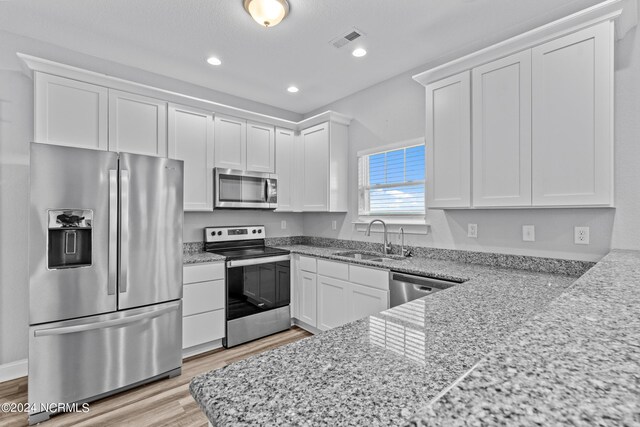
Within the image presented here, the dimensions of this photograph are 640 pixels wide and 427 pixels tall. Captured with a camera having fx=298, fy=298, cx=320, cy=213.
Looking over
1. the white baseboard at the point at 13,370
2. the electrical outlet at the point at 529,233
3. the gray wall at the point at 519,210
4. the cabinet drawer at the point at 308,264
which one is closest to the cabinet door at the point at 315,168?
the gray wall at the point at 519,210

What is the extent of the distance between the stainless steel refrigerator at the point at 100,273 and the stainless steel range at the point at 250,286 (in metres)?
0.61

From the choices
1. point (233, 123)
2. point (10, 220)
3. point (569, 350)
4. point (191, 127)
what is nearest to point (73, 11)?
point (191, 127)

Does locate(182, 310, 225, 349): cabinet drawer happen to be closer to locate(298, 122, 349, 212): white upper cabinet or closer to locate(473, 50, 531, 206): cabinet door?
locate(298, 122, 349, 212): white upper cabinet

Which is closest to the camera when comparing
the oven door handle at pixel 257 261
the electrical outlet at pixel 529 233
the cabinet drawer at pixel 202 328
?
the electrical outlet at pixel 529 233

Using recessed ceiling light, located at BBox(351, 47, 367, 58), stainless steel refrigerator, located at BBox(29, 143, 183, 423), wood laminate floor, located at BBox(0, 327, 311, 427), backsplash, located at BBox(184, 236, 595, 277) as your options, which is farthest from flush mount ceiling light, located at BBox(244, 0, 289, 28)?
wood laminate floor, located at BBox(0, 327, 311, 427)

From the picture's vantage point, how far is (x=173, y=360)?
253 centimetres

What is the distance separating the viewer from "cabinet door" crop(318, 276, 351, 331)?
9.68ft

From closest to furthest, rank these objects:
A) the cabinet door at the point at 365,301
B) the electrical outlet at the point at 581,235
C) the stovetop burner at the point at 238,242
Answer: the electrical outlet at the point at 581,235, the cabinet door at the point at 365,301, the stovetop burner at the point at 238,242

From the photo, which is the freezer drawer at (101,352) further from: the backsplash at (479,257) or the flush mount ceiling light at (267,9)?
the flush mount ceiling light at (267,9)

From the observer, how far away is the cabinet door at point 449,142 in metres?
2.37

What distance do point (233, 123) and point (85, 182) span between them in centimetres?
170

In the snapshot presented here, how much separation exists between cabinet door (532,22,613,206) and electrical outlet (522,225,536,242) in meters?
0.36

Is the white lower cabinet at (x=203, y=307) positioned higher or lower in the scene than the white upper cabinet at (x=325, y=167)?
lower

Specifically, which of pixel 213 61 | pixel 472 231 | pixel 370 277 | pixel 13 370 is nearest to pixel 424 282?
pixel 370 277
